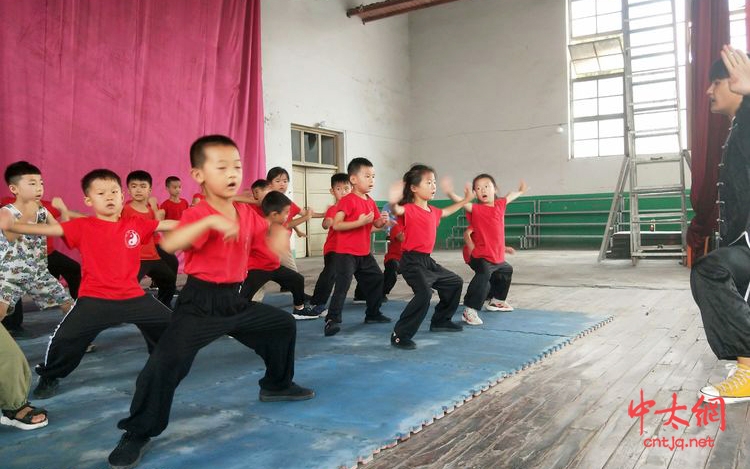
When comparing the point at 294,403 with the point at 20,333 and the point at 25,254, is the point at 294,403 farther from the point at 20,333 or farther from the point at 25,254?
the point at 20,333

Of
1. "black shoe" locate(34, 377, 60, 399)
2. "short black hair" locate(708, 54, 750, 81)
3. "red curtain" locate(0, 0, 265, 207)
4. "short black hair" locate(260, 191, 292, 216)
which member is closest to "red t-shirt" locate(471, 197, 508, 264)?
"short black hair" locate(260, 191, 292, 216)

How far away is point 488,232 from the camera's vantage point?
15.2 ft

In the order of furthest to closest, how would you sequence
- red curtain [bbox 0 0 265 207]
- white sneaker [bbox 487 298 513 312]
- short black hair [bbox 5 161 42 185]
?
red curtain [bbox 0 0 265 207], white sneaker [bbox 487 298 513 312], short black hair [bbox 5 161 42 185]

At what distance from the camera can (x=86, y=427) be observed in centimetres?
225

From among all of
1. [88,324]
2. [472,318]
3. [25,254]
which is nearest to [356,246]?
[472,318]

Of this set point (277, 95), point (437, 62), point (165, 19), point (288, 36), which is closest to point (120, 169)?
point (165, 19)

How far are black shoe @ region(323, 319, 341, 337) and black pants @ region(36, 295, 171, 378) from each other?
1365mm

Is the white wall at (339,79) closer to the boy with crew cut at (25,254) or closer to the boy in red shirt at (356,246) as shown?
the boy in red shirt at (356,246)

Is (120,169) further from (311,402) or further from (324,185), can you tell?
(311,402)

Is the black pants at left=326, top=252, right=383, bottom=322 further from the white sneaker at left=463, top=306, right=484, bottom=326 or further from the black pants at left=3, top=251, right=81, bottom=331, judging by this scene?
the black pants at left=3, top=251, right=81, bottom=331

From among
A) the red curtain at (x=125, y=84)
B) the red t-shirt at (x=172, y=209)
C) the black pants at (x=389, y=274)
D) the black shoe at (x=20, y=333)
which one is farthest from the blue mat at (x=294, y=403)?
the red curtain at (x=125, y=84)

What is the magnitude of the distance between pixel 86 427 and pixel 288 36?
390 inches

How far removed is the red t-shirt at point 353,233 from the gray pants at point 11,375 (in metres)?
2.30

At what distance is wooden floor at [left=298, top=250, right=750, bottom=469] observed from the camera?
1.88m
